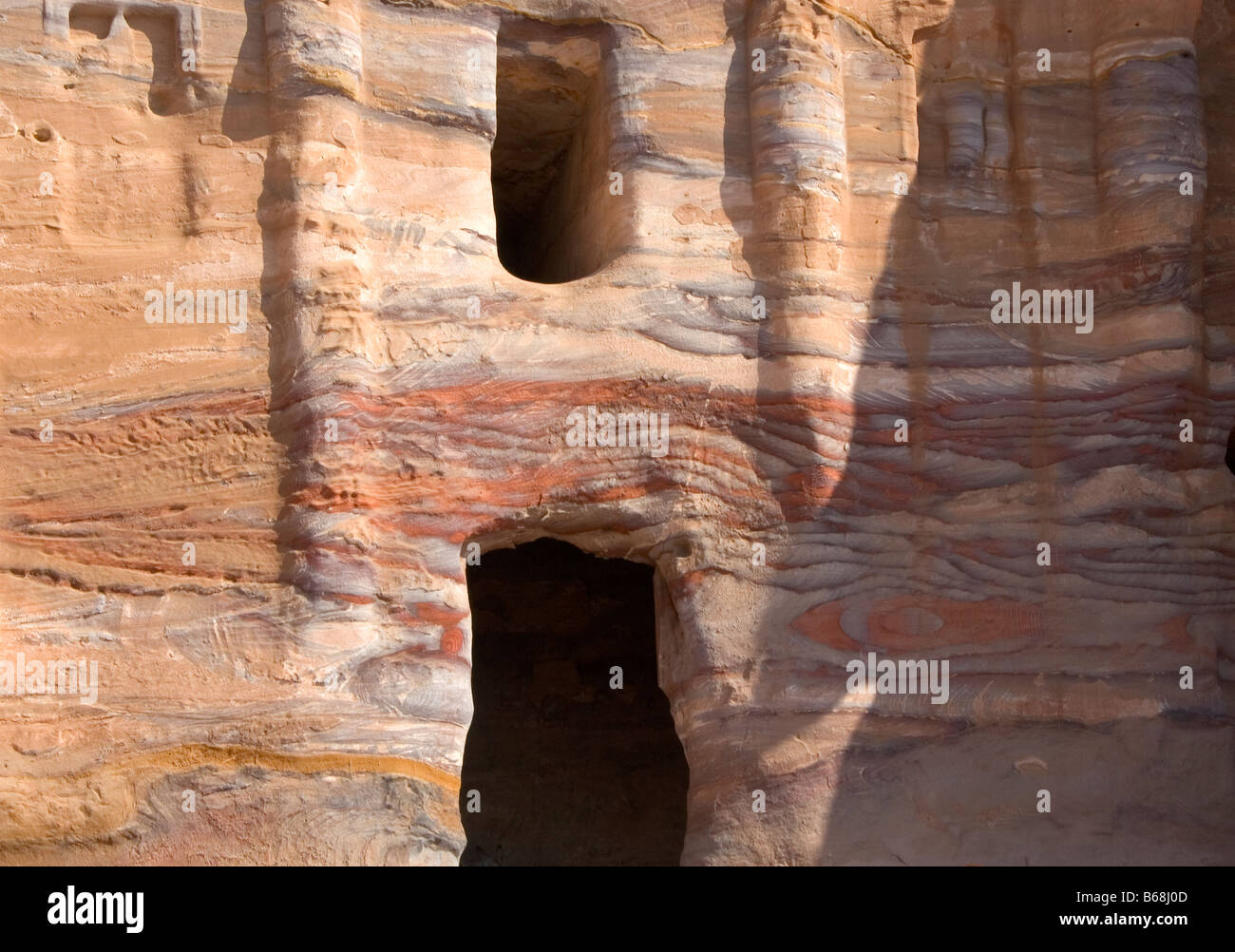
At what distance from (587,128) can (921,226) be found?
1960 millimetres

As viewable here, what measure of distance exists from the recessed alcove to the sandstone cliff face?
45 millimetres

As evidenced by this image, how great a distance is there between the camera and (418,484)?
8930 millimetres

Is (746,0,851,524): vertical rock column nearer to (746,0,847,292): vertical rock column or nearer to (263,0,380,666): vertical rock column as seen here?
(746,0,847,292): vertical rock column

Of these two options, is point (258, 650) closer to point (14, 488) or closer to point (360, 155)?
point (14, 488)

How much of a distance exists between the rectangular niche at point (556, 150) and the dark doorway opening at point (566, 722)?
6.98 feet

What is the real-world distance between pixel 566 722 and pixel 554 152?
3714mm

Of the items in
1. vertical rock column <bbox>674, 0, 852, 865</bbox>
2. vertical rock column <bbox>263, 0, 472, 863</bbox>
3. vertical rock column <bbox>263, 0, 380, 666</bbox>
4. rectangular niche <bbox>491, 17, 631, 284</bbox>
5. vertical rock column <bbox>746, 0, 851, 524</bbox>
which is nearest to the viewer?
vertical rock column <bbox>263, 0, 472, 863</bbox>

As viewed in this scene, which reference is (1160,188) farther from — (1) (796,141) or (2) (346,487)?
(2) (346,487)

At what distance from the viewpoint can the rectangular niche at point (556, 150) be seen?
31.7 ft

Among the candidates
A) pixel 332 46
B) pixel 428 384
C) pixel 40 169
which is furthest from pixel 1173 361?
pixel 40 169

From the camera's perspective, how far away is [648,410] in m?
9.20

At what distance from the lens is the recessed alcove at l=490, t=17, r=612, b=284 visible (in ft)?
31.8

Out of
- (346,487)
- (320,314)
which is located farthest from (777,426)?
(320,314)

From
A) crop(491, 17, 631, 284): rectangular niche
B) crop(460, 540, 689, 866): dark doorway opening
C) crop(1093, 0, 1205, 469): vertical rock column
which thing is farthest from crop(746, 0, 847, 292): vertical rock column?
crop(460, 540, 689, 866): dark doorway opening
